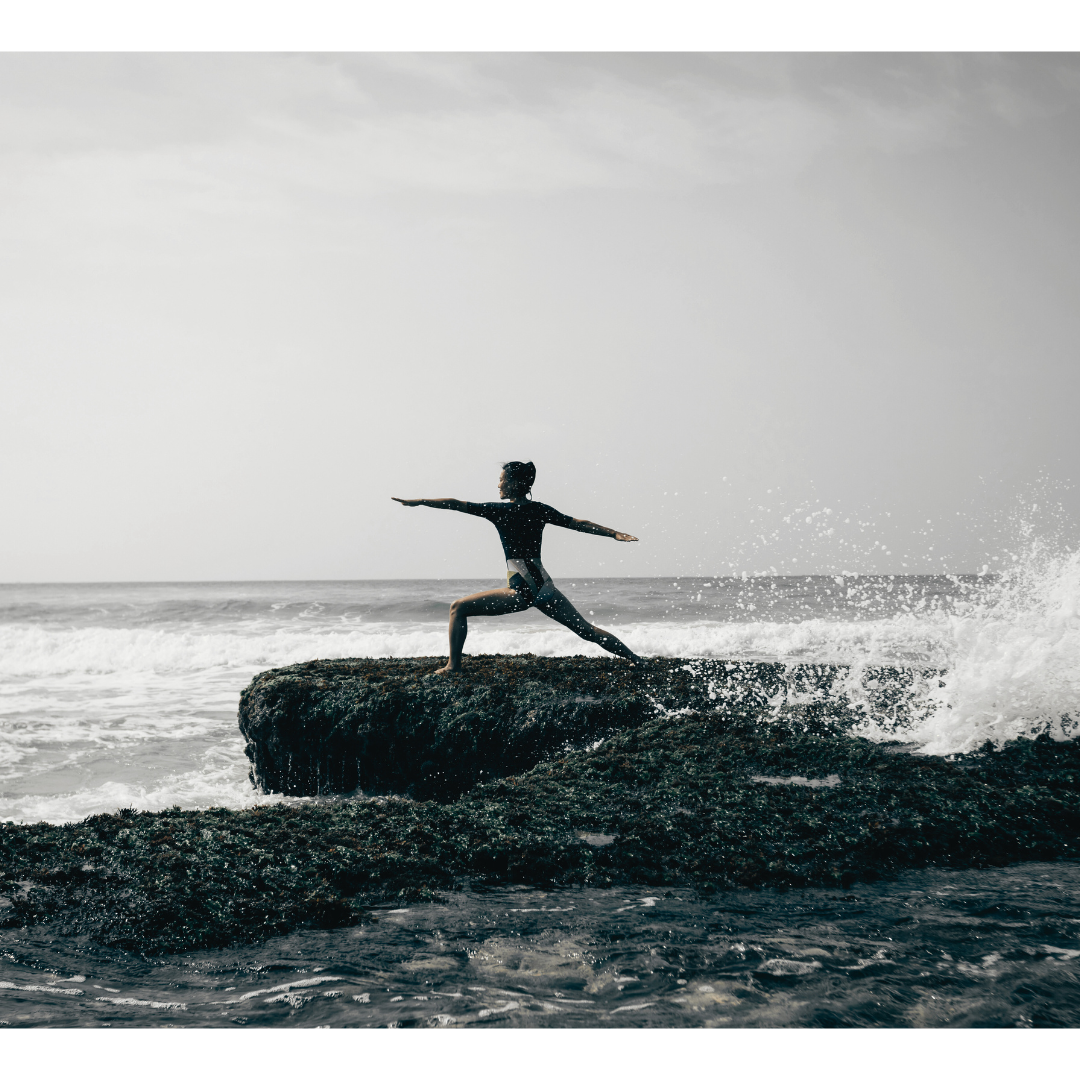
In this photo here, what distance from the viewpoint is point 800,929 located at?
3.46 meters

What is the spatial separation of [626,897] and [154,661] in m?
21.8

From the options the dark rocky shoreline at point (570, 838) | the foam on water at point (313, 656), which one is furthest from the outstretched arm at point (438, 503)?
the foam on water at point (313, 656)

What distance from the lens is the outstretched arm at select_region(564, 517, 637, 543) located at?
7.30 m

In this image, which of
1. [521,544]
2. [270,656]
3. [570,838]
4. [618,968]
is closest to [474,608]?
[521,544]

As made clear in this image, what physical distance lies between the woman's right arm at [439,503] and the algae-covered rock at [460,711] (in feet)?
5.32

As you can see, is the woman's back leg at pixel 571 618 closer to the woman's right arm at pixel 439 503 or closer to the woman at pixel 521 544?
the woman at pixel 521 544

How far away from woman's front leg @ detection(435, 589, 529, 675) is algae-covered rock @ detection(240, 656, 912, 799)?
0.22m

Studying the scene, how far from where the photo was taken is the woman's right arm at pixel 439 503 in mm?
7000

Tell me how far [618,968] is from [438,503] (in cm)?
473

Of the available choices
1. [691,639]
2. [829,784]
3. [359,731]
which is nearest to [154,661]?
[691,639]

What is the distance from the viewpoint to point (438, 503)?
725 cm
